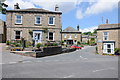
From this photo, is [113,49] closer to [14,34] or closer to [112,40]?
[112,40]

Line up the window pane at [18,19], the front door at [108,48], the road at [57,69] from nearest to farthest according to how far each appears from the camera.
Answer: the road at [57,69]
the window pane at [18,19]
the front door at [108,48]

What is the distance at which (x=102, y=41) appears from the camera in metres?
24.3

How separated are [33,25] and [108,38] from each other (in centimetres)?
1790

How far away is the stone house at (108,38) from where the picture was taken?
23172 millimetres

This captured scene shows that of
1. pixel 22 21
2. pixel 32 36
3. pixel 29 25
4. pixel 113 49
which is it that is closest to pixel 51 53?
pixel 32 36

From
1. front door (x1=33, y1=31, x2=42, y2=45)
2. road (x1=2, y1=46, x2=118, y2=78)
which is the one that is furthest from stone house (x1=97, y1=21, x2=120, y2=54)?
front door (x1=33, y1=31, x2=42, y2=45)

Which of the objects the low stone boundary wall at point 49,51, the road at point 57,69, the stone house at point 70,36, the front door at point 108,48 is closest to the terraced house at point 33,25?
the low stone boundary wall at point 49,51

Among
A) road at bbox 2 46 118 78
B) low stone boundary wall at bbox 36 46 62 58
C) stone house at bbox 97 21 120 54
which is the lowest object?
road at bbox 2 46 118 78

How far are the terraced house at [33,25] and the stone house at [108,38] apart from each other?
1064cm

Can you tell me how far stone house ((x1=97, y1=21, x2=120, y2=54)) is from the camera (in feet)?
76.0

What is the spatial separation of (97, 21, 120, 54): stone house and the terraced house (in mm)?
10639

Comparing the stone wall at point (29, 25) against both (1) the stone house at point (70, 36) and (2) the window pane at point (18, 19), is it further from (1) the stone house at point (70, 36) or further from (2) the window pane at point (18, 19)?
(1) the stone house at point (70, 36)

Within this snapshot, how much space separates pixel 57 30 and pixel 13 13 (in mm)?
10177

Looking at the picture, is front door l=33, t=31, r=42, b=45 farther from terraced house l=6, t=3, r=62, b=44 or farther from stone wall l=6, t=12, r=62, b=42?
stone wall l=6, t=12, r=62, b=42
